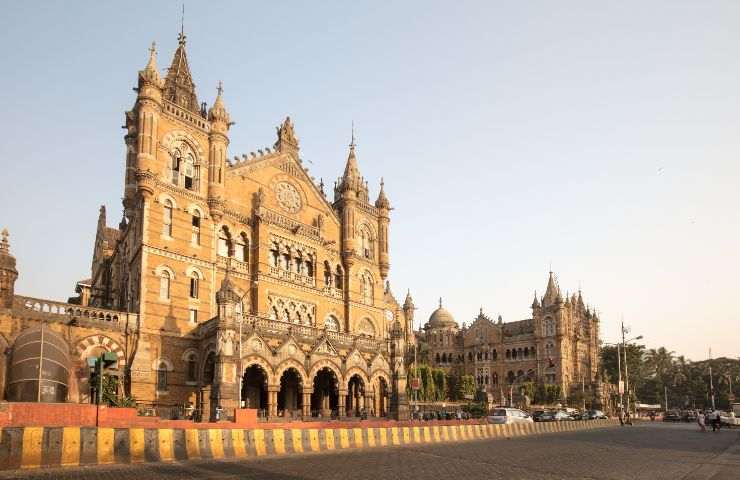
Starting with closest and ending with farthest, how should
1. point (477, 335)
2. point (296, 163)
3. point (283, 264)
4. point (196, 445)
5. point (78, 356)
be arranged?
1. point (196, 445)
2. point (78, 356)
3. point (283, 264)
4. point (296, 163)
5. point (477, 335)

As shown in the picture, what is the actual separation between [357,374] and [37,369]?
20199 mm

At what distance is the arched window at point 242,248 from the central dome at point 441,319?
71.9m

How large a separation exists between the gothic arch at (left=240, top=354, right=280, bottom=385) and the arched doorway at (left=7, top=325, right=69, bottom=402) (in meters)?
9.14

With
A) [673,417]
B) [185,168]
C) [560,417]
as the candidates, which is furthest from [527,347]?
[185,168]

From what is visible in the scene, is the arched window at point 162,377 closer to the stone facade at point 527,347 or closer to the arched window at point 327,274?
the arched window at point 327,274

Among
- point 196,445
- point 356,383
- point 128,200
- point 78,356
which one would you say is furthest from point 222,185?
point 196,445

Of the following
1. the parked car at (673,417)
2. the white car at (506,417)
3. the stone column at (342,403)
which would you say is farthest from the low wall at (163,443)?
the parked car at (673,417)

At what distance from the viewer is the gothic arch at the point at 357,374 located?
137ft

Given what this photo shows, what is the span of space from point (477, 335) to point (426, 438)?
77.4 metres

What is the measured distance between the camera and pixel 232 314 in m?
34.9

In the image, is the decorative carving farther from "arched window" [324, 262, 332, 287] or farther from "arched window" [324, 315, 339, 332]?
"arched window" [324, 315, 339, 332]

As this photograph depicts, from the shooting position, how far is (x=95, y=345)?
111ft

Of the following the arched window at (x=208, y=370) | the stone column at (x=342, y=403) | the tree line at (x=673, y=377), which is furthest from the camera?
the tree line at (x=673, y=377)

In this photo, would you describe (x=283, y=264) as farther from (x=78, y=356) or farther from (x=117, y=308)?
(x=78, y=356)
